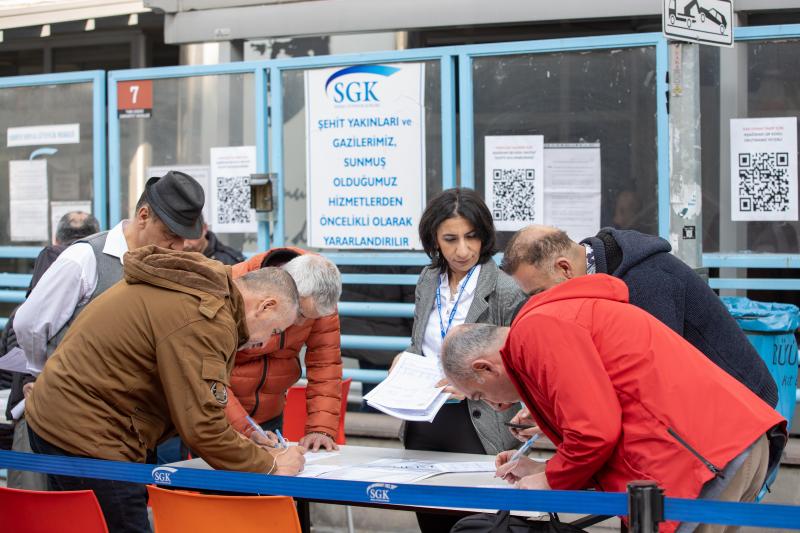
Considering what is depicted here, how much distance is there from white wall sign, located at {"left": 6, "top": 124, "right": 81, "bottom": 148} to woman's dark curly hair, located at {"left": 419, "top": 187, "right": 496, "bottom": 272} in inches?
132

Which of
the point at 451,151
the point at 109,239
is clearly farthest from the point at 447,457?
the point at 451,151

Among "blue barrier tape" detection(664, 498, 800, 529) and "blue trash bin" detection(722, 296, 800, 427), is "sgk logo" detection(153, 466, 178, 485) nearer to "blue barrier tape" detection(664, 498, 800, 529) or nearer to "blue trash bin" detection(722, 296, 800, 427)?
"blue barrier tape" detection(664, 498, 800, 529)

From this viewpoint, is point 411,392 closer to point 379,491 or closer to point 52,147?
point 379,491

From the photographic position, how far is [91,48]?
30.0 feet

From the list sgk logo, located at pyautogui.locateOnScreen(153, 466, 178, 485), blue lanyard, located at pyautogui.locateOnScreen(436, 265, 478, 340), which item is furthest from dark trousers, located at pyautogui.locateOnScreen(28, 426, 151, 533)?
blue lanyard, located at pyautogui.locateOnScreen(436, 265, 478, 340)

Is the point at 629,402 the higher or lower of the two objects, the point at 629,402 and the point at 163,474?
the higher

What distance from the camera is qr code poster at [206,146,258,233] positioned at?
21.2 ft

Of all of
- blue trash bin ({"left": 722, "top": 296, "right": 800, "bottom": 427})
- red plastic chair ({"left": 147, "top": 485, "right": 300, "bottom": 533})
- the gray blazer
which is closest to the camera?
red plastic chair ({"left": 147, "top": 485, "right": 300, "bottom": 533})

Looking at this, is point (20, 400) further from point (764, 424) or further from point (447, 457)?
point (764, 424)

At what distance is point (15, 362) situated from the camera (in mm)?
4383

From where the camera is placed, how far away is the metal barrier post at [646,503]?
8.86 feet

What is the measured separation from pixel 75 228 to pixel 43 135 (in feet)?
4.66

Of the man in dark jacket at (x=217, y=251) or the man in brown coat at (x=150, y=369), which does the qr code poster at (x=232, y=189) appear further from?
the man in brown coat at (x=150, y=369)

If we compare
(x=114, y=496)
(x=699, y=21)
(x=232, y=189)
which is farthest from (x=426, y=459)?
(x=232, y=189)
